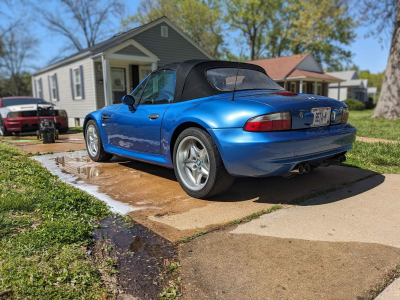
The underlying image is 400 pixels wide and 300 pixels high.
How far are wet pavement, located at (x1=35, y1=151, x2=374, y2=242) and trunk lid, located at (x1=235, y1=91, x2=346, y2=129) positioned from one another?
2.83ft

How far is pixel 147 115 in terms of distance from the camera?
4.08 m

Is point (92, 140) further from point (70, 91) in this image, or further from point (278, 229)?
point (70, 91)

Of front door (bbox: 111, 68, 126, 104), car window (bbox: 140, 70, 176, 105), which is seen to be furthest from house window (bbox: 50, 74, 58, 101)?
car window (bbox: 140, 70, 176, 105)

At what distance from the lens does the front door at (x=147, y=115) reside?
3.95 meters

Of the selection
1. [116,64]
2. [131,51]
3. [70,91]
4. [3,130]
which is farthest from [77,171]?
[70,91]

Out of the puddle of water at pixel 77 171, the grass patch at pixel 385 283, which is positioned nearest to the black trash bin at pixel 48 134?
the puddle of water at pixel 77 171

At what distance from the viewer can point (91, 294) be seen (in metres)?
1.89

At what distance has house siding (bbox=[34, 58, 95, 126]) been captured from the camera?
14844mm

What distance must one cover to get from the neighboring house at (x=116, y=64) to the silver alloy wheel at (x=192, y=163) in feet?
35.0

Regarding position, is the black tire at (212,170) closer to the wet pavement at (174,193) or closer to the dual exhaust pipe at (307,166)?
the wet pavement at (174,193)

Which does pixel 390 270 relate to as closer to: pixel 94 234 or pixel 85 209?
pixel 94 234

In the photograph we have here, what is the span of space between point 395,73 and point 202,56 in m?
8.98

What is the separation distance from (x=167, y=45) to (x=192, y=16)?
2197 cm

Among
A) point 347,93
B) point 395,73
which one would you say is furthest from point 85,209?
point 347,93
